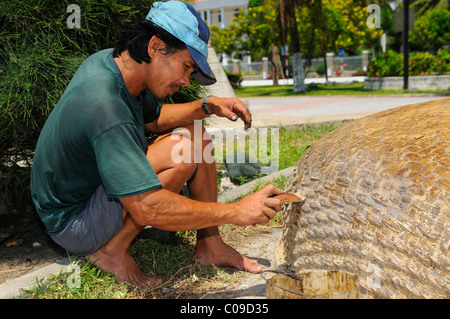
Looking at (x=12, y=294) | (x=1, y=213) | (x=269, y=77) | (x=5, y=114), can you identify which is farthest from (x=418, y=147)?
(x=269, y=77)

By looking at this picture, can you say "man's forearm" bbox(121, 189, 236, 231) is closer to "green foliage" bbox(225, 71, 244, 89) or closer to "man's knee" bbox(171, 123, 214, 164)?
"man's knee" bbox(171, 123, 214, 164)

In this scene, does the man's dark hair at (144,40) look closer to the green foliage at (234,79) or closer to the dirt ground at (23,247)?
the dirt ground at (23,247)

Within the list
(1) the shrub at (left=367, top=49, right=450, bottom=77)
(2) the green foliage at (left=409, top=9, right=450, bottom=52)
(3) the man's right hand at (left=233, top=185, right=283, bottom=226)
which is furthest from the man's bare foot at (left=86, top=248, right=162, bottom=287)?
(2) the green foliage at (left=409, top=9, right=450, bottom=52)

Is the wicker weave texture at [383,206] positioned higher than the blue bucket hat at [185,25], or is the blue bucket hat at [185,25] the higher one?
the blue bucket hat at [185,25]

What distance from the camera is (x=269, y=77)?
1592 inches

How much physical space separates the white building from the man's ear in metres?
55.0

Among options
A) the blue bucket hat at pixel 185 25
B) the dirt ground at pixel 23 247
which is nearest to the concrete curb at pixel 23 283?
the dirt ground at pixel 23 247

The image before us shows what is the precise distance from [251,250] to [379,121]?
1.18 metres

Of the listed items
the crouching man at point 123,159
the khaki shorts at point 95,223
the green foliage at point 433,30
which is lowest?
the khaki shorts at point 95,223

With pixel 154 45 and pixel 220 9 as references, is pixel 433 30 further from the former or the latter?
pixel 154 45

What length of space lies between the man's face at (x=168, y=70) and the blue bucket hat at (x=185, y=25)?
52mm

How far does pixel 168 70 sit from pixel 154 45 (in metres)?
0.12

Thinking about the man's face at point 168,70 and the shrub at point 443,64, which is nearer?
the man's face at point 168,70

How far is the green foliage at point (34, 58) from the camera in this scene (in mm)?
2785
